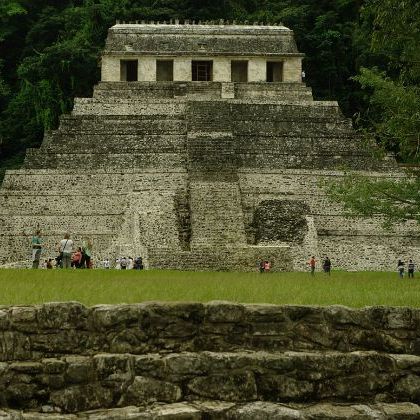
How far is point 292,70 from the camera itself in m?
35.6

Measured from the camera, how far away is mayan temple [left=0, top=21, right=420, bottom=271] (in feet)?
82.3

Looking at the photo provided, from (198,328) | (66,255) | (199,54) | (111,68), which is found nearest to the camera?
(198,328)

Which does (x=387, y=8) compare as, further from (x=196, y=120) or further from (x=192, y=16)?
(x=192, y=16)

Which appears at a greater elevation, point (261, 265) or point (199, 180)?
point (199, 180)

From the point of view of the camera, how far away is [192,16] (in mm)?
42781

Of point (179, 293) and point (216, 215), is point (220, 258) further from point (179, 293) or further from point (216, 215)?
point (179, 293)

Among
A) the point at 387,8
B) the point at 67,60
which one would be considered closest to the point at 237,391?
the point at 387,8

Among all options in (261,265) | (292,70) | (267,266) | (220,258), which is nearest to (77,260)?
(220,258)

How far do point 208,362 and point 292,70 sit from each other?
30.0m

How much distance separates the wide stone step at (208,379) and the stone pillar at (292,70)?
29.4 metres

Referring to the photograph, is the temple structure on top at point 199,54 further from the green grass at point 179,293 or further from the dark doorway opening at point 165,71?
the green grass at point 179,293

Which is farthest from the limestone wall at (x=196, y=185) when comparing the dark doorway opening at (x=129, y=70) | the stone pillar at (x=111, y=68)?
the dark doorway opening at (x=129, y=70)

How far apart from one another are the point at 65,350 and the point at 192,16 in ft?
124

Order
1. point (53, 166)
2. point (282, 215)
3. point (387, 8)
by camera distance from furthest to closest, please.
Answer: point (53, 166)
point (282, 215)
point (387, 8)
